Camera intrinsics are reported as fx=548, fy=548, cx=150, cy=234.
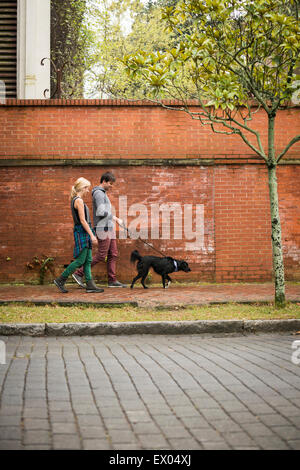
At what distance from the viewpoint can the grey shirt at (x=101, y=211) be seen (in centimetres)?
989

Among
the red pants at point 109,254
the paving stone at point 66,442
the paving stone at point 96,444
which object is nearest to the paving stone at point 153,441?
the paving stone at point 96,444

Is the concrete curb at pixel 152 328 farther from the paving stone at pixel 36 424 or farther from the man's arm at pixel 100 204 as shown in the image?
the man's arm at pixel 100 204

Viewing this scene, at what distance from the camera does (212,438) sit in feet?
11.1

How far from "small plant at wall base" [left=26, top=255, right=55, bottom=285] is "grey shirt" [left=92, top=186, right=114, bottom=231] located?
1487 mm

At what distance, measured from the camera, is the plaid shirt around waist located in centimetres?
918

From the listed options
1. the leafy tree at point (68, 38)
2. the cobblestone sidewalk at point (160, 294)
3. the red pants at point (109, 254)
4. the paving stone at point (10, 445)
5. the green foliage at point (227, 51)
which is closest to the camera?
the paving stone at point (10, 445)

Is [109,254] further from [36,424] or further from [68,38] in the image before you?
[68,38]

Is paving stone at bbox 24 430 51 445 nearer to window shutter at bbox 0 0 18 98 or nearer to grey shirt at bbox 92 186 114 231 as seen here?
grey shirt at bbox 92 186 114 231

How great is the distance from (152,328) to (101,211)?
3513 mm

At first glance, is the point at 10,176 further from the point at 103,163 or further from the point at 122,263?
the point at 122,263

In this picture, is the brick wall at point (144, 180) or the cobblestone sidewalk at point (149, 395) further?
the brick wall at point (144, 180)

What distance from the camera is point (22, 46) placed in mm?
12852

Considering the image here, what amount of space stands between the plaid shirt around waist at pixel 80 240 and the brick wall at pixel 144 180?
1743 millimetres
